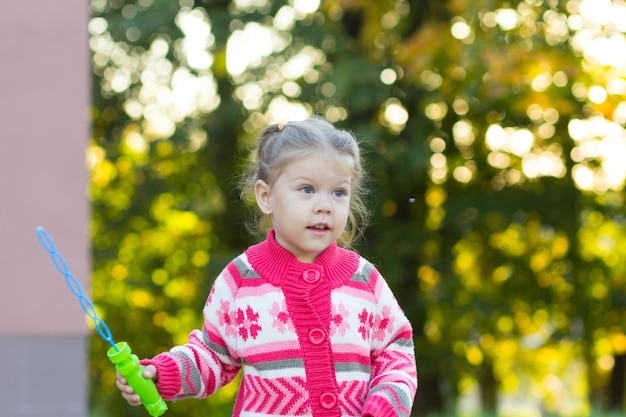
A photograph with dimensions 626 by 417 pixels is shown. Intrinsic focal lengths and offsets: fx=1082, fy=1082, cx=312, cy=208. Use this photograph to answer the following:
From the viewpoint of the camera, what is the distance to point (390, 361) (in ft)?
8.91

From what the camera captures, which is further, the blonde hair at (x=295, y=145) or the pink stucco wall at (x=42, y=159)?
the pink stucco wall at (x=42, y=159)

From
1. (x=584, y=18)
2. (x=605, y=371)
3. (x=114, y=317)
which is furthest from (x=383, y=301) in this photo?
(x=605, y=371)

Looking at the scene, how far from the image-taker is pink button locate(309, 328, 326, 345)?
2.61 m

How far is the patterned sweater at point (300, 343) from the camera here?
2598 mm

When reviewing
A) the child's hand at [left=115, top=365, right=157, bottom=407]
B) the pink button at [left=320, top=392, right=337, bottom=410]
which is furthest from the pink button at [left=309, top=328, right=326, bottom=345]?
the child's hand at [left=115, top=365, right=157, bottom=407]

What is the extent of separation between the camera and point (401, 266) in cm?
1076

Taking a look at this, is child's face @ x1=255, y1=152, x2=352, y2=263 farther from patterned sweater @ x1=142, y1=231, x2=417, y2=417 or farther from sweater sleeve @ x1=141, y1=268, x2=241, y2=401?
sweater sleeve @ x1=141, y1=268, x2=241, y2=401

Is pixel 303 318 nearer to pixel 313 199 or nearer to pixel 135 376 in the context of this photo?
pixel 313 199

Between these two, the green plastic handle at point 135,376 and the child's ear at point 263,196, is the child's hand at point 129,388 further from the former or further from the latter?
the child's ear at point 263,196

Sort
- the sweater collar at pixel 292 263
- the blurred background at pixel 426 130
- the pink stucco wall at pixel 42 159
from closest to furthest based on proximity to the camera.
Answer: the sweater collar at pixel 292 263 → the pink stucco wall at pixel 42 159 → the blurred background at pixel 426 130

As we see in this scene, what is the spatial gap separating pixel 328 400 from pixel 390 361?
0.22 m

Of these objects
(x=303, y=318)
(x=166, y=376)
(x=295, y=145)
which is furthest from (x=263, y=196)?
(x=166, y=376)

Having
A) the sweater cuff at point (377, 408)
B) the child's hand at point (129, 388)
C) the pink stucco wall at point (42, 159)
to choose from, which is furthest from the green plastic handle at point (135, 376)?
the pink stucco wall at point (42, 159)

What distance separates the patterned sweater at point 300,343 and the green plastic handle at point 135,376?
65mm
